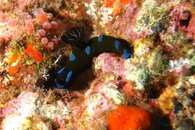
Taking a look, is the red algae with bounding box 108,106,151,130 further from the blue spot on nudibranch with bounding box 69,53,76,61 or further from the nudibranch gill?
the blue spot on nudibranch with bounding box 69,53,76,61

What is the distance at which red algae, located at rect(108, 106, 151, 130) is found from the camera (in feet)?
12.4

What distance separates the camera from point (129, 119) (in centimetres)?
→ 382

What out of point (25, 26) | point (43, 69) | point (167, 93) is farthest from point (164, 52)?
point (25, 26)

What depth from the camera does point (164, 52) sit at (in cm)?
419

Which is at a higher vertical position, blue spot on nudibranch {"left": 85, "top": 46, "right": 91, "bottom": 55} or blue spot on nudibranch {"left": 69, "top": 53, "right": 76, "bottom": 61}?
blue spot on nudibranch {"left": 85, "top": 46, "right": 91, "bottom": 55}

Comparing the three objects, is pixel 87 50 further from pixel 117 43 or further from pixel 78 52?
pixel 117 43

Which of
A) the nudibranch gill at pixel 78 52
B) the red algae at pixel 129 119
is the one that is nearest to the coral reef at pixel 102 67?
the red algae at pixel 129 119

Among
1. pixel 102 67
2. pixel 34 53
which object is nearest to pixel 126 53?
pixel 102 67

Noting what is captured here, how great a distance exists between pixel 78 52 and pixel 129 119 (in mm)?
2033

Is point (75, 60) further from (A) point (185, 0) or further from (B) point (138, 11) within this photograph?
(A) point (185, 0)

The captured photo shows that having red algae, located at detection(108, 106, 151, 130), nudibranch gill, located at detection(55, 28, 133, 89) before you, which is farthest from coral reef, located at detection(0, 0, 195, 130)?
nudibranch gill, located at detection(55, 28, 133, 89)

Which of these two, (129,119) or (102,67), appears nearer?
(129,119)

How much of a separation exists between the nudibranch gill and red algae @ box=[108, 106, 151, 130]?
1.39 meters

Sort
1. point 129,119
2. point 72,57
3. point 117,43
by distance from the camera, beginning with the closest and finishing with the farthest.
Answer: point 129,119 < point 117,43 < point 72,57
